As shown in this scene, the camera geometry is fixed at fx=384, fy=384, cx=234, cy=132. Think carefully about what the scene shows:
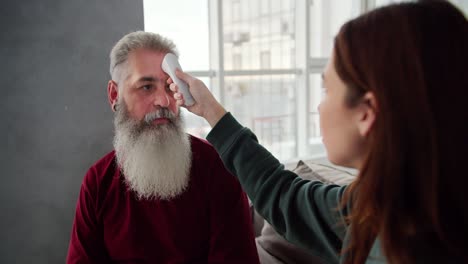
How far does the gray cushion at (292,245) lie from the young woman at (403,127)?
2.88ft

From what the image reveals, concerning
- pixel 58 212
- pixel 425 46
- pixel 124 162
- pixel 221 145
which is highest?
pixel 425 46

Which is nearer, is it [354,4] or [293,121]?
[293,121]

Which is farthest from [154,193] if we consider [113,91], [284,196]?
[284,196]

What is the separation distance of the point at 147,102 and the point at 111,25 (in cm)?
72

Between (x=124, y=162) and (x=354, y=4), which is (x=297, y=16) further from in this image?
(x=124, y=162)

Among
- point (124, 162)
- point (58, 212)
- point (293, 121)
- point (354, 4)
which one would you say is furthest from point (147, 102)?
point (354, 4)

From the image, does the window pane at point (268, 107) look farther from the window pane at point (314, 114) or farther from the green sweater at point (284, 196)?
the green sweater at point (284, 196)

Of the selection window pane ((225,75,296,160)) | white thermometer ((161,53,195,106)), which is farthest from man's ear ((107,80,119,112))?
window pane ((225,75,296,160))

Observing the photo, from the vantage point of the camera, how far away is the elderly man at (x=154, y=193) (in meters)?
1.46

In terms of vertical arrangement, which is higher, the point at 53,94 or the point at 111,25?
the point at 111,25

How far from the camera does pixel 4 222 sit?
186 centimetres

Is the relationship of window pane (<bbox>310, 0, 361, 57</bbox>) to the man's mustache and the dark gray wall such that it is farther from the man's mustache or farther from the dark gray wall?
the man's mustache

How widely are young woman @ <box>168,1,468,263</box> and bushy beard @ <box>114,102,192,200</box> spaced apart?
0.86 meters

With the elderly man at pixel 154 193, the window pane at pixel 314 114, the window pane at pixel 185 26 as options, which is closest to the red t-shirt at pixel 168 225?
the elderly man at pixel 154 193
